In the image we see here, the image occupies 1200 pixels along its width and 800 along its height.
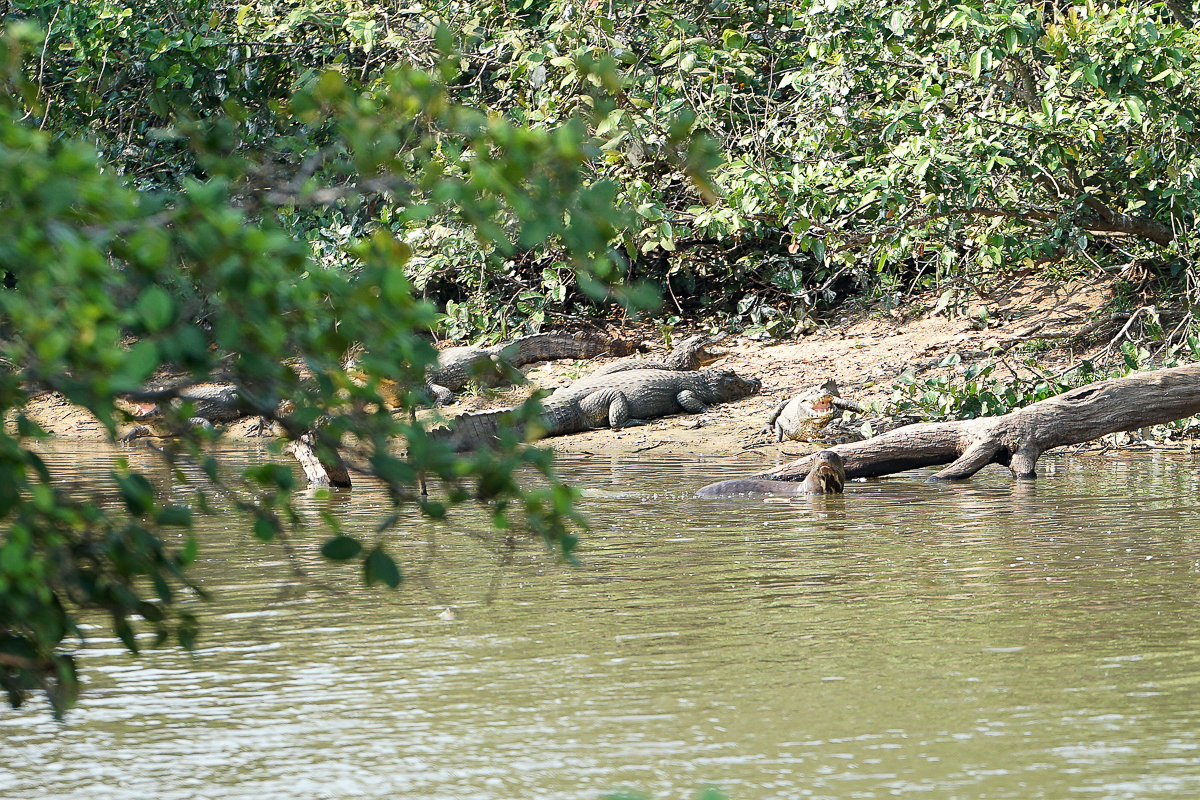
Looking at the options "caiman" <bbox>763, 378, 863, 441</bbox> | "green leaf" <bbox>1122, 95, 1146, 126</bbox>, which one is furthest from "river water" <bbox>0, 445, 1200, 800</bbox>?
"caiman" <bbox>763, 378, 863, 441</bbox>

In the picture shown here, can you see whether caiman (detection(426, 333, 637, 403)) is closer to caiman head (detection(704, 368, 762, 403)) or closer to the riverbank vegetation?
the riverbank vegetation

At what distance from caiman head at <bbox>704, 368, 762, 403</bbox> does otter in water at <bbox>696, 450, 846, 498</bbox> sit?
16.0 feet

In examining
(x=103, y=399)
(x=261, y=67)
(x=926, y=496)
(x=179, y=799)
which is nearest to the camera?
(x=103, y=399)

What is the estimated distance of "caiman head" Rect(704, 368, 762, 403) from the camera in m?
14.7

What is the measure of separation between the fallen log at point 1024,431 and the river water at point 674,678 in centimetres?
216

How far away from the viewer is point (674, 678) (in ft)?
15.1

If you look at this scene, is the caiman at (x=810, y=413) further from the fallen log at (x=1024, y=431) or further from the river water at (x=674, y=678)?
the river water at (x=674, y=678)

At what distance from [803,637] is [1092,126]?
7.38 metres

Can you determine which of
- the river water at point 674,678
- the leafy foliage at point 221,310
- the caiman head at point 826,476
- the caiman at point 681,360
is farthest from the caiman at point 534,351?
the leafy foliage at point 221,310

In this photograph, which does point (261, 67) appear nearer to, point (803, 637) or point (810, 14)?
point (810, 14)

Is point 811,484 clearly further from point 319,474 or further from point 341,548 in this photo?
point 341,548

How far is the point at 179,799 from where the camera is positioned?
3533 millimetres

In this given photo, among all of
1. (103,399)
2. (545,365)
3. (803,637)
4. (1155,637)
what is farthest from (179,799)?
(545,365)

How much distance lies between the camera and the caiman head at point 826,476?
380 inches
